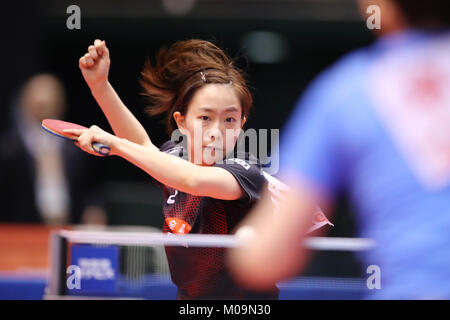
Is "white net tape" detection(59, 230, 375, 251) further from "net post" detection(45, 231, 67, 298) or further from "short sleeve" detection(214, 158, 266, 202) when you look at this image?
"short sleeve" detection(214, 158, 266, 202)

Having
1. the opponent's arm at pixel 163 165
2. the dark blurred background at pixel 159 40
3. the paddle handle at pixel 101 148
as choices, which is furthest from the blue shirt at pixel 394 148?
the dark blurred background at pixel 159 40

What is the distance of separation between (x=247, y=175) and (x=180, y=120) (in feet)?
1.12

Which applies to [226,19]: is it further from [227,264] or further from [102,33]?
[227,264]

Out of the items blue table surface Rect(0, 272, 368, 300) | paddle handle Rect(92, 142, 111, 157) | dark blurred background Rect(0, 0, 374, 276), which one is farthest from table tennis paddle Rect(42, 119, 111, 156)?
dark blurred background Rect(0, 0, 374, 276)

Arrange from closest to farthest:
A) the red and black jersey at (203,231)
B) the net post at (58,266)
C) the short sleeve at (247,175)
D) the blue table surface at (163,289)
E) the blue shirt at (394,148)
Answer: the blue shirt at (394,148) < the short sleeve at (247,175) < the red and black jersey at (203,231) < the net post at (58,266) < the blue table surface at (163,289)

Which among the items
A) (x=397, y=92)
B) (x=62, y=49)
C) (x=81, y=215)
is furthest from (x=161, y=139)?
(x=62, y=49)

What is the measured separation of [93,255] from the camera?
2977 mm

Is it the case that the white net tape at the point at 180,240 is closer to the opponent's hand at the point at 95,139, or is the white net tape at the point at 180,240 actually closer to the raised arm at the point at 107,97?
the raised arm at the point at 107,97

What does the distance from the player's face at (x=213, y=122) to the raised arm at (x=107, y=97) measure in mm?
184

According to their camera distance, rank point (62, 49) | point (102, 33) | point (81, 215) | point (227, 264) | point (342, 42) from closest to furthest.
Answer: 1. point (227, 264)
2. point (81, 215)
3. point (62, 49)
4. point (102, 33)
5. point (342, 42)

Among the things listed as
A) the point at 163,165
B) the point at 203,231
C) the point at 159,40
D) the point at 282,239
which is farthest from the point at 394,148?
the point at 159,40

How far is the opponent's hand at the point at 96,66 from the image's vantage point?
2.42 meters

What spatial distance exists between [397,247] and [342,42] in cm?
769
